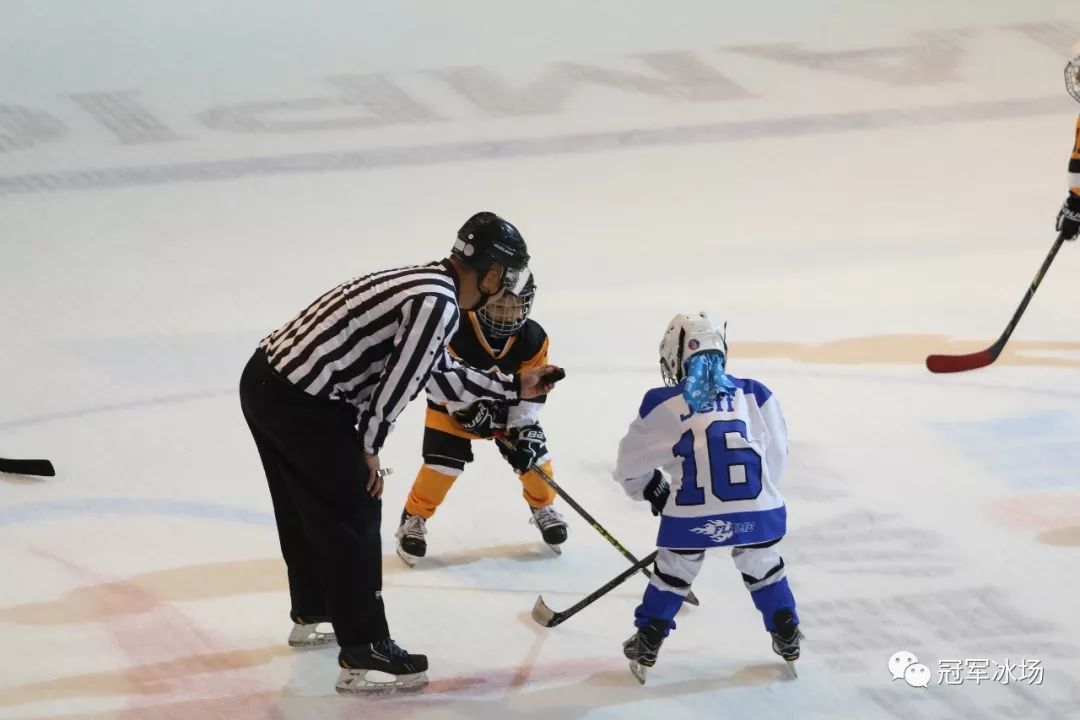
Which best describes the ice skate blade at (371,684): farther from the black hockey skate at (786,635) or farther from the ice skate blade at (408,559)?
the black hockey skate at (786,635)

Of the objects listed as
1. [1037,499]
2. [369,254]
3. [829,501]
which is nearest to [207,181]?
[369,254]

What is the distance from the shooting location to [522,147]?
18.6 feet

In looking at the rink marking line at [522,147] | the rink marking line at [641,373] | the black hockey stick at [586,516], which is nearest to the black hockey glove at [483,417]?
the black hockey stick at [586,516]

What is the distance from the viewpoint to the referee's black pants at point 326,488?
2854 mm

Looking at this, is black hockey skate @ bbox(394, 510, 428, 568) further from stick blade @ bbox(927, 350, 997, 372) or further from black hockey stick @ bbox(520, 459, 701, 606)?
stick blade @ bbox(927, 350, 997, 372)

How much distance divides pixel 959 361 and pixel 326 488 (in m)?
2.14

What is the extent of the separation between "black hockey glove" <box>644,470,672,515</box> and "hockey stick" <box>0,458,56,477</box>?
5.29 ft

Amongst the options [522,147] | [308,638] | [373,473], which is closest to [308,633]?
[308,638]

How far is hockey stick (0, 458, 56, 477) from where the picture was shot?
148 inches

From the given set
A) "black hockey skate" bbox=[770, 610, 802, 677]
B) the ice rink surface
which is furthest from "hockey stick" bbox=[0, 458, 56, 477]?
"black hockey skate" bbox=[770, 610, 802, 677]

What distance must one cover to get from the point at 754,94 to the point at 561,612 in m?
3.31

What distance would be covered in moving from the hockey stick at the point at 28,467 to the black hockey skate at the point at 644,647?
157cm

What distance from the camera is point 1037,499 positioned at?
3668 mm

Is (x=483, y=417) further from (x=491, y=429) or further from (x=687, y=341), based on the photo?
(x=687, y=341)
